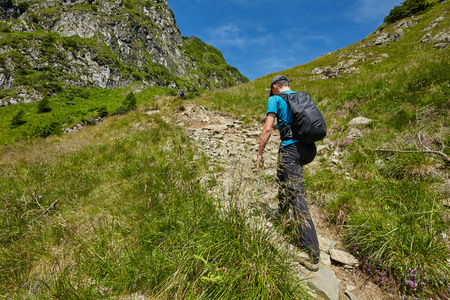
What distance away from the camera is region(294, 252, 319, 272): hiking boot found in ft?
9.07

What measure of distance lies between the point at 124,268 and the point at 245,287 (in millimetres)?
1675

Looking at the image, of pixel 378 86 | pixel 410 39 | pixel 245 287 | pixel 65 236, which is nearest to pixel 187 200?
pixel 245 287

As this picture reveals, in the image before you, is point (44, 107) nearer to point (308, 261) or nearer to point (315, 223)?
point (315, 223)

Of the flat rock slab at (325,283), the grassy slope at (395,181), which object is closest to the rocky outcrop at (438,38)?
the grassy slope at (395,181)

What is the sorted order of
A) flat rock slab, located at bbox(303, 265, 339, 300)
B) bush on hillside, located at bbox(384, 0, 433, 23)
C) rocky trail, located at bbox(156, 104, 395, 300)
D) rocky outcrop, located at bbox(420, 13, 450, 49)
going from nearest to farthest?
flat rock slab, located at bbox(303, 265, 339, 300) → rocky trail, located at bbox(156, 104, 395, 300) → rocky outcrop, located at bbox(420, 13, 450, 49) → bush on hillside, located at bbox(384, 0, 433, 23)

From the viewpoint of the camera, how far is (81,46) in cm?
8356

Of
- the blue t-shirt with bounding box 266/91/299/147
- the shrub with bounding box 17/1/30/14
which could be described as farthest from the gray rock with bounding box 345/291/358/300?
the shrub with bounding box 17/1/30/14

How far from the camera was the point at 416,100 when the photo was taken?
6.06 m

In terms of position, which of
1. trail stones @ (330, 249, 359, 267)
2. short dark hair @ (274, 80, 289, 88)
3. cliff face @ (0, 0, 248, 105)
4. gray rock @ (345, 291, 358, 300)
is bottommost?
gray rock @ (345, 291, 358, 300)

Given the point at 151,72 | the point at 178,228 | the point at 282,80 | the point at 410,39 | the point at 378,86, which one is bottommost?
the point at 178,228

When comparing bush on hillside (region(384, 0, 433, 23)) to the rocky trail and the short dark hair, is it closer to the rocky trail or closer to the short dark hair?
the rocky trail

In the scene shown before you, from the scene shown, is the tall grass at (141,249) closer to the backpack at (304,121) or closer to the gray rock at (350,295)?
the gray rock at (350,295)

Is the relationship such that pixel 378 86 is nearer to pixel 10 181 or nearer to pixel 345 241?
pixel 345 241

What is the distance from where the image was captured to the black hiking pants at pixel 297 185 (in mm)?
2953
